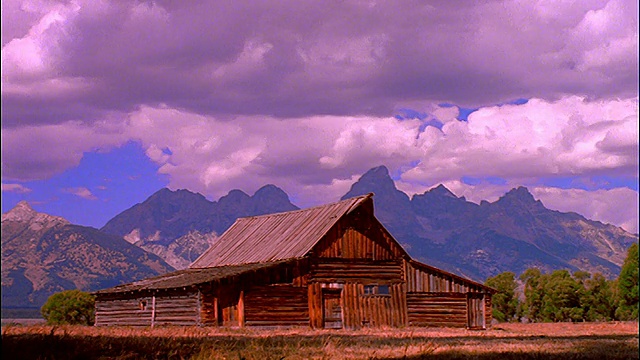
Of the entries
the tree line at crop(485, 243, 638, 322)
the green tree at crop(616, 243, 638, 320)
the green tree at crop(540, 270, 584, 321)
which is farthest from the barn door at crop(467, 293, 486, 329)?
the green tree at crop(540, 270, 584, 321)

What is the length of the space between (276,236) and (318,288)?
723cm

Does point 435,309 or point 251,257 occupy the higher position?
point 251,257

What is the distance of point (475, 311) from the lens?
5591 centimetres

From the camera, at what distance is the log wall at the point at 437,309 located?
53.7m

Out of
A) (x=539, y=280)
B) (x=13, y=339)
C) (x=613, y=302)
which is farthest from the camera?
(x=539, y=280)

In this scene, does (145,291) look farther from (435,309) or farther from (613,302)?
(613,302)

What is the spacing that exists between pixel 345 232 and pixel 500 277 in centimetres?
5885

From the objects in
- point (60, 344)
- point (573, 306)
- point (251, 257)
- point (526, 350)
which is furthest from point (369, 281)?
point (573, 306)

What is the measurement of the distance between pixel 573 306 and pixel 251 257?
54238 millimetres

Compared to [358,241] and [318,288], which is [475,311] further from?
[318,288]

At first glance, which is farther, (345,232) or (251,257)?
(251,257)

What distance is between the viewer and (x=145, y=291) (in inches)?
2076

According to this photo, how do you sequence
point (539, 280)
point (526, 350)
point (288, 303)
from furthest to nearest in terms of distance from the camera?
point (539, 280) → point (288, 303) → point (526, 350)

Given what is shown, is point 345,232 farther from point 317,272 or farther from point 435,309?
point 435,309
